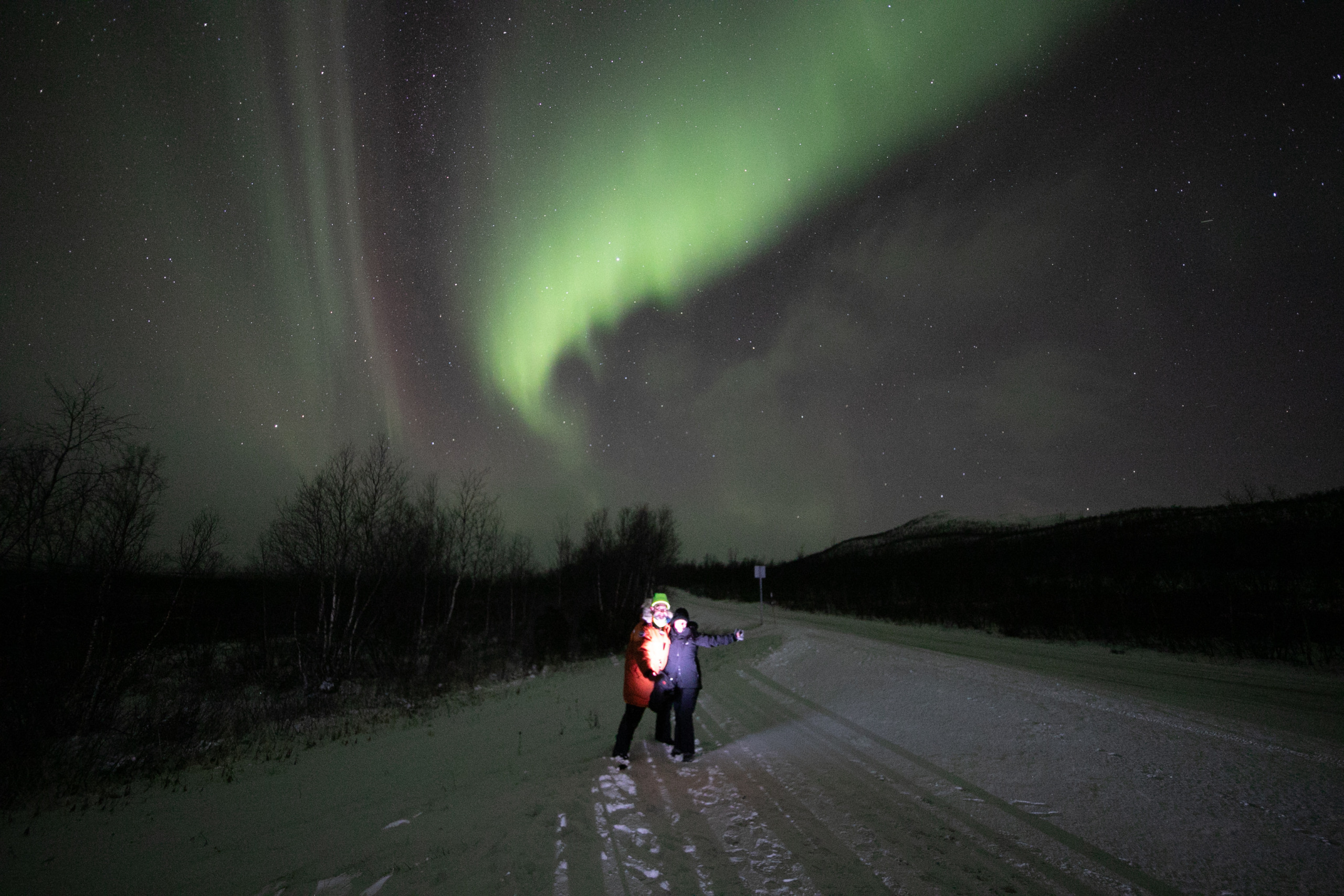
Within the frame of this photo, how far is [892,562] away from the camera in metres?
57.6

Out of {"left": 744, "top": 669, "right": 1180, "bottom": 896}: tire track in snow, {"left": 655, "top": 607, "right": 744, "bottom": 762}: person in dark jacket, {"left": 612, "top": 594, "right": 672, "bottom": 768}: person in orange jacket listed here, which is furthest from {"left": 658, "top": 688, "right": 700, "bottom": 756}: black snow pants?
{"left": 744, "top": 669, "right": 1180, "bottom": 896}: tire track in snow

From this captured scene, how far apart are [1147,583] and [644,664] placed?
31.4 m

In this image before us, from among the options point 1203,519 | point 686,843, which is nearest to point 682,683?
point 686,843

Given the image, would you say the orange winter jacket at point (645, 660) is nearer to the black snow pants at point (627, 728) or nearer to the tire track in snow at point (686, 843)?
the black snow pants at point (627, 728)

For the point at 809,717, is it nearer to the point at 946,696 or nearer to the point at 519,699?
the point at 946,696

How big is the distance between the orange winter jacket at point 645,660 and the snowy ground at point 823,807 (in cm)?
81

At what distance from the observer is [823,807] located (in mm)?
5172

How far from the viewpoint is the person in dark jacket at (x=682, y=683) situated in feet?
21.7

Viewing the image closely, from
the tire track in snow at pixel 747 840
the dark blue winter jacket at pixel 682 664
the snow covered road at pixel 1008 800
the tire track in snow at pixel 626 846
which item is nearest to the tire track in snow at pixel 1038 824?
the snow covered road at pixel 1008 800

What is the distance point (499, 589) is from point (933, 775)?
59158 mm

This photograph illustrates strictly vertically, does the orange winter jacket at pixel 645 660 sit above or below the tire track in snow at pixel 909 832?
above

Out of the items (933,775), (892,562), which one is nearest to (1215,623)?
(933,775)

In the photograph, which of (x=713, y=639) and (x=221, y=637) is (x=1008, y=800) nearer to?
(x=713, y=639)

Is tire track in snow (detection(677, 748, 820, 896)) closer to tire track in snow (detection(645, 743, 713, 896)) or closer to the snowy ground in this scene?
the snowy ground
